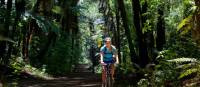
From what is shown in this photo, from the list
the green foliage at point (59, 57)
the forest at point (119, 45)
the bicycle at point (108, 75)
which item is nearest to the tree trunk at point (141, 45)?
the forest at point (119, 45)

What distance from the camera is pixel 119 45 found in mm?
27484

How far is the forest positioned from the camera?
13094 millimetres

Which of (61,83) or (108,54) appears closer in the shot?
(108,54)

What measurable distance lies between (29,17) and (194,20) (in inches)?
566

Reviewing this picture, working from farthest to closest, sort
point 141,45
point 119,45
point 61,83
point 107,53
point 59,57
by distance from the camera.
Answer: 1. point 59,57
2. point 119,45
3. point 61,83
4. point 141,45
5. point 107,53

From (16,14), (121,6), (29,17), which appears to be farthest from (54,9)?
(121,6)

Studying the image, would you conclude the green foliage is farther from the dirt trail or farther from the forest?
the dirt trail

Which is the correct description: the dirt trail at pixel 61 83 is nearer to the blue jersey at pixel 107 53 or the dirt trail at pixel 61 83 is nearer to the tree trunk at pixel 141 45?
the tree trunk at pixel 141 45

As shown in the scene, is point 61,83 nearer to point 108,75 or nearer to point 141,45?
point 141,45

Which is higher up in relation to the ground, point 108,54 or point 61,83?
point 108,54

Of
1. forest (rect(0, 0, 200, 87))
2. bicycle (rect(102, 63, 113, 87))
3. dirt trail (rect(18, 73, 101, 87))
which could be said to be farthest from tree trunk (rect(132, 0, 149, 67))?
bicycle (rect(102, 63, 113, 87))

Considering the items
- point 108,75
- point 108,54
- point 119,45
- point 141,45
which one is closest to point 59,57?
point 119,45

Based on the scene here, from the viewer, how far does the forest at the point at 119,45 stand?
1309 centimetres

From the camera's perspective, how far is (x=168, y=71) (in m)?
13.4
